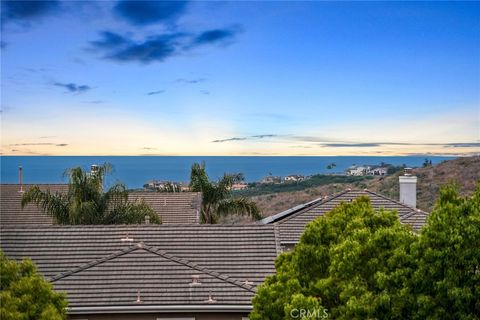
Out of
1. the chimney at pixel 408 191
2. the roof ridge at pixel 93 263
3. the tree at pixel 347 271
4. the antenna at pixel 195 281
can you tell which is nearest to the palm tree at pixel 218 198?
the chimney at pixel 408 191

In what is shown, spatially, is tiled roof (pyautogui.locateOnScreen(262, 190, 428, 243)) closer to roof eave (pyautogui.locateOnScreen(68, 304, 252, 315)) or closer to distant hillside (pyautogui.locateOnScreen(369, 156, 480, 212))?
roof eave (pyautogui.locateOnScreen(68, 304, 252, 315))

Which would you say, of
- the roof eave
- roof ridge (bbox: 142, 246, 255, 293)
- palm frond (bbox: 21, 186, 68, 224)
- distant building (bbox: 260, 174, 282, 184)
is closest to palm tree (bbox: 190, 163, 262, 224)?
palm frond (bbox: 21, 186, 68, 224)

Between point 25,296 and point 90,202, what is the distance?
1351 cm

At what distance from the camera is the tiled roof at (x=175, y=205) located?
29.2 m

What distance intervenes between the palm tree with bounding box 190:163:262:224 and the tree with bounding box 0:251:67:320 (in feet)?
77.8

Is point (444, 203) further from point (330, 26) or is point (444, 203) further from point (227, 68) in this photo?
point (227, 68)

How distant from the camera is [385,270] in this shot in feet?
34.8

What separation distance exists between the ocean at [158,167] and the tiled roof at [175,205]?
2.00m

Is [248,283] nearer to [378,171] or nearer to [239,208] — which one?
[239,208]

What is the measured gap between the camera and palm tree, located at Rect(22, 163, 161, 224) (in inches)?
949

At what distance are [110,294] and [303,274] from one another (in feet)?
16.6

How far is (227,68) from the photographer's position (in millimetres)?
25328

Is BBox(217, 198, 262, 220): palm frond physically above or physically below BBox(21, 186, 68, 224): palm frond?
below

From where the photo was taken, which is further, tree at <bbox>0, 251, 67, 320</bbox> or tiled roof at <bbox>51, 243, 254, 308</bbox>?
tiled roof at <bbox>51, 243, 254, 308</bbox>
